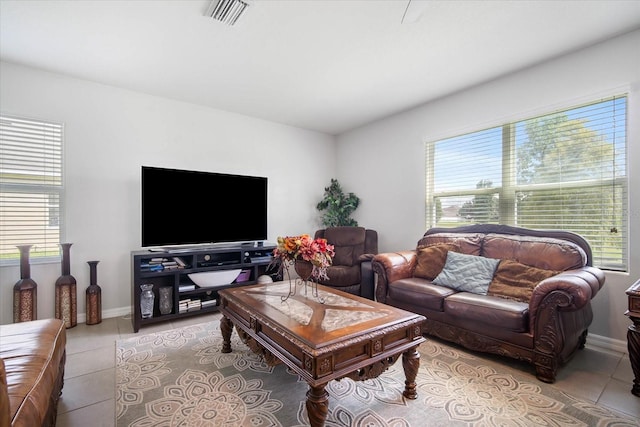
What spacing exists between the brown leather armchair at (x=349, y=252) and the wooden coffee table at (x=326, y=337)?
5.03 feet

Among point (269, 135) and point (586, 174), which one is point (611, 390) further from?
point (269, 135)

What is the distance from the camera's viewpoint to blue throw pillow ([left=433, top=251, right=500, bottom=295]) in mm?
2641

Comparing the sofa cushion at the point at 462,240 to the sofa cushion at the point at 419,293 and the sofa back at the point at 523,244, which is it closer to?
the sofa back at the point at 523,244

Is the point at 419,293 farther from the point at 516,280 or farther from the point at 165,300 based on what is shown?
the point at 165,300

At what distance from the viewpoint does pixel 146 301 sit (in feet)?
9.89

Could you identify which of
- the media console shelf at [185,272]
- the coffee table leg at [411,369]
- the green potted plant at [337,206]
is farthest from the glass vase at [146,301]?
the green potted plant at [337,206]

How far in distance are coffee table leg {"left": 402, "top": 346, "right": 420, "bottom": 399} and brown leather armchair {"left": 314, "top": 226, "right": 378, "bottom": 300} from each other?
198 centimetres

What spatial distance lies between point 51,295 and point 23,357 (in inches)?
84.0

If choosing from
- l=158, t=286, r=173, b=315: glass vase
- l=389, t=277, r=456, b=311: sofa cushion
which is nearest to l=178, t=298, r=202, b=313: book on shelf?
l=158, t=286, r=173, b=315: glass vase

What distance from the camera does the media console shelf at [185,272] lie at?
9.75 feet

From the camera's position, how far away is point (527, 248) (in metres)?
2.67

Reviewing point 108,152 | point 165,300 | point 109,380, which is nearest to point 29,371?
point 109,380

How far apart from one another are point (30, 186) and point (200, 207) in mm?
1601

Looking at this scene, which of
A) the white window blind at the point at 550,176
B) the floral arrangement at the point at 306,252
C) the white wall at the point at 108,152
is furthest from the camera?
the white wall at the point at 108,152
